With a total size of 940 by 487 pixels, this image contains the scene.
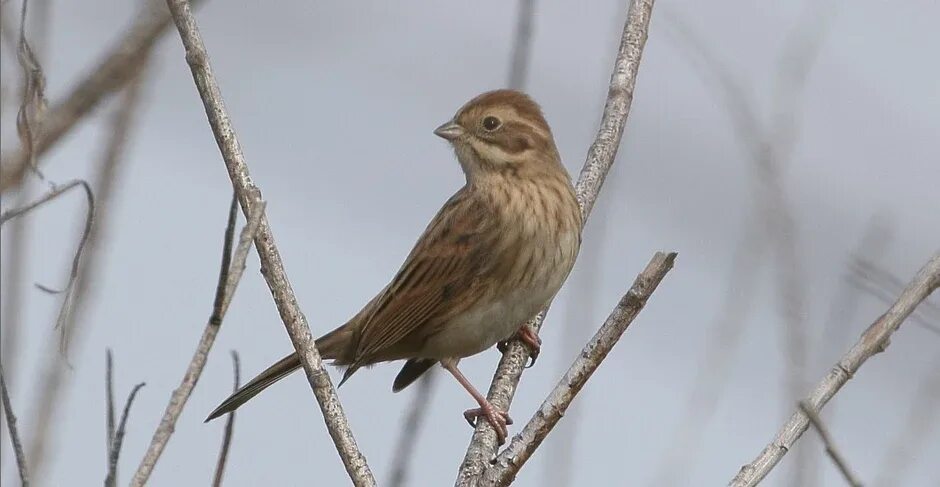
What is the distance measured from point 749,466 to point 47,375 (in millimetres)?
1961

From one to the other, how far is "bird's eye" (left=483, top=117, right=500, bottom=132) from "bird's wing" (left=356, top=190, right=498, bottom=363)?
1.00ft

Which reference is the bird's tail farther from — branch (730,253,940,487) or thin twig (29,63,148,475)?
branch (730,253,940,487)

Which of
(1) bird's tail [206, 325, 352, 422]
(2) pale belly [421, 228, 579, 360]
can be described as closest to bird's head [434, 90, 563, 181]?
(2) pale belly [421, 228, 579, 360]

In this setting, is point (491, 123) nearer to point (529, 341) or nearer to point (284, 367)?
point (529, 341)

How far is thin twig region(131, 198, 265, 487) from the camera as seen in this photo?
2225 millimetres

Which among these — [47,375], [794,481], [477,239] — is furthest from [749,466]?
[477,239]

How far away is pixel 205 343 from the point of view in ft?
7.68

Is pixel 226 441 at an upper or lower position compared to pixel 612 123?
lower

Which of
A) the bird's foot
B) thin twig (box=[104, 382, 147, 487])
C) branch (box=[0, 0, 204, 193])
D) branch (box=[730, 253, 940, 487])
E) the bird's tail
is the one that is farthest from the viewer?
the bird's tail

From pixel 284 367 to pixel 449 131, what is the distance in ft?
3.89

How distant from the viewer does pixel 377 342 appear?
5.21 m

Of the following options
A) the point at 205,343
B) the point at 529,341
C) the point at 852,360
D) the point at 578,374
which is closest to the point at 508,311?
the point at 529,341

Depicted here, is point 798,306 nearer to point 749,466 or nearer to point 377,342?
point 749,466

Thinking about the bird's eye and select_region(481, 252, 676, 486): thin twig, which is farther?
the bird's eye
